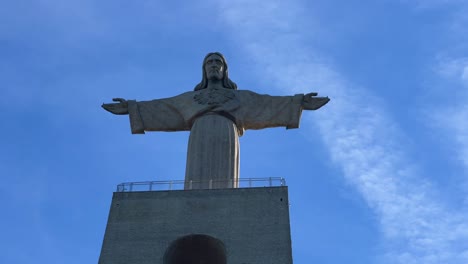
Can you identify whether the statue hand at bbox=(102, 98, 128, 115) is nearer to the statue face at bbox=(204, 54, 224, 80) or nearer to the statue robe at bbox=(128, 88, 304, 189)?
the statue robe at bbox=(128, 88, 304, 189)

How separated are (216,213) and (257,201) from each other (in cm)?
112

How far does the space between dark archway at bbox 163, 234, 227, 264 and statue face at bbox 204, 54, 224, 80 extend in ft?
22.6

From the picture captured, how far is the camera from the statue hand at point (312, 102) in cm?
2558

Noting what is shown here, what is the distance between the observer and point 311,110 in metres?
25.8

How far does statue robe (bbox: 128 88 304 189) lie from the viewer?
76.6 ft

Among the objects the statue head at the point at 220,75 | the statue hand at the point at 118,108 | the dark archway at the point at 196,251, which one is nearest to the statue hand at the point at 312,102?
the statue head at the point at 220,75

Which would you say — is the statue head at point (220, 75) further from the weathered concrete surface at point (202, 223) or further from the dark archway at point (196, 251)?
the dark archway at point (196, 251)

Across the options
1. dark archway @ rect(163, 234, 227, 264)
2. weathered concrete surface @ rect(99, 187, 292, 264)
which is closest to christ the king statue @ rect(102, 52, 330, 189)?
weathered concrete surface @ rect(99, 187, 292, 264)

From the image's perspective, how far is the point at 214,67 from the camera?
26688mm

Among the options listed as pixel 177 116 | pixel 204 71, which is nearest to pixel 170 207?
pixel 177 116

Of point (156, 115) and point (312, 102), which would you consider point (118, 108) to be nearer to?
point (156, 115)

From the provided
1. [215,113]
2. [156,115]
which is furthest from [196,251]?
[156,115]

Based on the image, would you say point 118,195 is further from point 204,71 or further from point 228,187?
point 204,71

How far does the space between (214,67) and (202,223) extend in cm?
741
